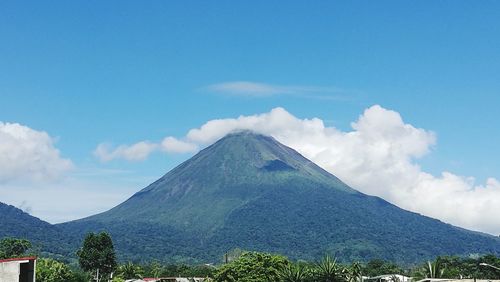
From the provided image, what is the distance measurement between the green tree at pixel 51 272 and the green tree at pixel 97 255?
5765mm

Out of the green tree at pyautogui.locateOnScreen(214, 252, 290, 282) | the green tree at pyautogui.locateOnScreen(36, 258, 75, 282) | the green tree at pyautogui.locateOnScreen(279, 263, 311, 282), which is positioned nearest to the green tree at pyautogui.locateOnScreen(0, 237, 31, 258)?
the green tree at pyautogui.locateOnScreen(36, 258, 75, 282)

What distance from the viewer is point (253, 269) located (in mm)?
87188

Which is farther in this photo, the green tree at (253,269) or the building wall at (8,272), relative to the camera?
the green tree at (253,269)

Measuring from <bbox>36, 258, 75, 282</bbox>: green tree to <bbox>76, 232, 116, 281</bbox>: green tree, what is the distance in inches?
227

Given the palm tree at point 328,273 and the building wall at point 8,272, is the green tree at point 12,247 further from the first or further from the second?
the building wall at point 8,272

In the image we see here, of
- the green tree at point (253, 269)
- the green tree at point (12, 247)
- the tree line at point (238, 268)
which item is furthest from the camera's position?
the green tree at point (12, 247)

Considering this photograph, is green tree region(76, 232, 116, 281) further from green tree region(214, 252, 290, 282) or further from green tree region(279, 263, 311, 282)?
green tree region(279, 263, 311, 282)

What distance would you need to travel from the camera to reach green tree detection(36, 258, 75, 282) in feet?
337

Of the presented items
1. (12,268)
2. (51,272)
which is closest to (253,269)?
(51,272)

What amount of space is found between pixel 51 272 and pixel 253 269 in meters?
38.7

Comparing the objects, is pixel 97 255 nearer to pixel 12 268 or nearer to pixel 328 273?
pixel 328 273

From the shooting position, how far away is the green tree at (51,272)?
10264 centimetres

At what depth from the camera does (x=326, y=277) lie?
80.6 meters

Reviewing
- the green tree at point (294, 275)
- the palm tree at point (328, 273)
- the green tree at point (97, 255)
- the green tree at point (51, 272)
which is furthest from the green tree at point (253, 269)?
the green tree at point (97, 255)
